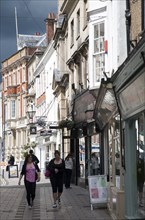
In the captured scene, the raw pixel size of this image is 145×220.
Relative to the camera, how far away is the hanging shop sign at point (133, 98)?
8.61 metres

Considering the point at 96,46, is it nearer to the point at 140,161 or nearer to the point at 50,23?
the point at 140,161

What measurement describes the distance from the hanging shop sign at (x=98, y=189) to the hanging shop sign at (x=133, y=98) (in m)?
3.80

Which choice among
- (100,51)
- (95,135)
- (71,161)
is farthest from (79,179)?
(100,51)

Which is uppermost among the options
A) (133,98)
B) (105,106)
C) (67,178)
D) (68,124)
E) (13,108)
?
(13,108)

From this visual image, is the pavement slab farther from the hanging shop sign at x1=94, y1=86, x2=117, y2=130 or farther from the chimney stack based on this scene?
the chimney stack

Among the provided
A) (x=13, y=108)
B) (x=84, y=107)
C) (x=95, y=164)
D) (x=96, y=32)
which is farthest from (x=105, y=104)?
(x=13, y=108)

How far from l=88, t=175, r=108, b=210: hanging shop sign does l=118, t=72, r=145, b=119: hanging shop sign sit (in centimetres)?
380

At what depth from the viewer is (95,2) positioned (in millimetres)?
20438

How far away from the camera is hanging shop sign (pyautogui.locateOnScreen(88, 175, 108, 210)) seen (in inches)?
579

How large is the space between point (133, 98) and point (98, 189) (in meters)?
5.75

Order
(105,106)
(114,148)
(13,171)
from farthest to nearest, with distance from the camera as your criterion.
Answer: (13,171)
(105,106)
(114,148)

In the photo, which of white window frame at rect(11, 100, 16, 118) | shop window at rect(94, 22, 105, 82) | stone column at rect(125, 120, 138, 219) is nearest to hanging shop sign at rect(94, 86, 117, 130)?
stone column at rect(125, 120, 138, 219)

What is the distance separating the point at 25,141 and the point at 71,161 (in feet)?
117

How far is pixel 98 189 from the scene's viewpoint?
48.5ft
